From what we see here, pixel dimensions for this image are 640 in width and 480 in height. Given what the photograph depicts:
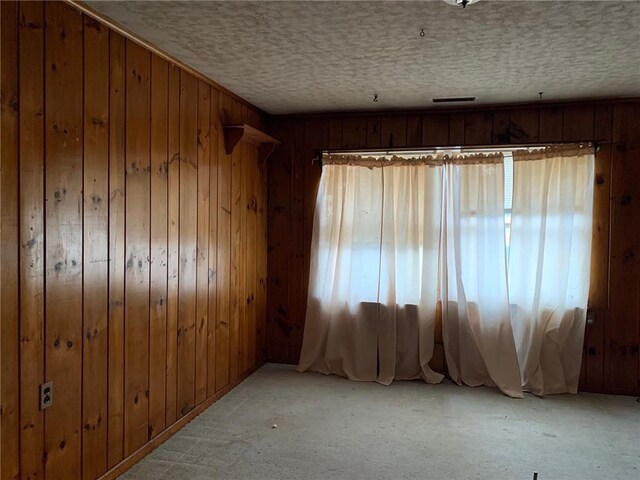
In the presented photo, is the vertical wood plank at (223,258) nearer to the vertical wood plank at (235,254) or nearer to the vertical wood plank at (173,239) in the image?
the vertical wood plank at (235,254)

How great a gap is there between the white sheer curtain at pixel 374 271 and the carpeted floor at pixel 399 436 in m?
0.32

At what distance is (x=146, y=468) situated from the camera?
7.83ft

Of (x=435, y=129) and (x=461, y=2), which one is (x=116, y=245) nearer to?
(x=461, y=2)

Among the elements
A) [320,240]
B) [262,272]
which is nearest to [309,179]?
[320,240]

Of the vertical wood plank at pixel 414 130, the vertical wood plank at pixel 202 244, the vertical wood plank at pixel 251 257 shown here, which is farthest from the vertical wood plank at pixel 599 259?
the vertical wood plank at pixel 202 244

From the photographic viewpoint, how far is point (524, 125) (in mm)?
3740

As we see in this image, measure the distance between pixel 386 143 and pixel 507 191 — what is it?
3.69 feet

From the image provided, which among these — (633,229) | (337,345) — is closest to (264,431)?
(337,345)

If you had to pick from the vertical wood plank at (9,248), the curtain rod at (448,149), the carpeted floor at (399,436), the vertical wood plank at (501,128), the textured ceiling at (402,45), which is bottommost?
the carpeted floor at (399,436)

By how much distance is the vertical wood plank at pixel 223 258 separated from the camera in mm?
3365

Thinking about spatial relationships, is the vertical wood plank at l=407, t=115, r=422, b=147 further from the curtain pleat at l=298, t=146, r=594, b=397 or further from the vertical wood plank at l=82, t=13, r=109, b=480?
the vertical wood plank at l=82, t=13, r=109, b=480

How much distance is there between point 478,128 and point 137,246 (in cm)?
294

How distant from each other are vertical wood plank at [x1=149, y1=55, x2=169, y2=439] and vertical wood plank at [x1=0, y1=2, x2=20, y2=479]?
885 mm

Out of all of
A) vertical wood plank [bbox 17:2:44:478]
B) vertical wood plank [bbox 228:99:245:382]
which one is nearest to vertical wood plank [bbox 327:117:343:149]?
vertical wood plank [bbox 228:99:245:382]
